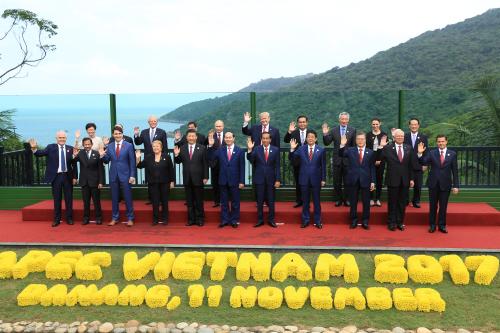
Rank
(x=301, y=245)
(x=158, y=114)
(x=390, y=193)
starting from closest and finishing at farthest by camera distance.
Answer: (x=301, y=245)
(x=390, y=193)
(x=158, y=114)

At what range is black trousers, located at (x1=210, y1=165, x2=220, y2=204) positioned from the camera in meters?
10.7

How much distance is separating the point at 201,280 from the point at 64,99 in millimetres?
7199

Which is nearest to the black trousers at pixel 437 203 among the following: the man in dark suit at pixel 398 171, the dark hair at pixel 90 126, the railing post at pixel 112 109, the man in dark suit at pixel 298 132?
the man in dark suit at pixel 398 171

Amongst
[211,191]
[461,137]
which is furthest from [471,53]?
[211,191]

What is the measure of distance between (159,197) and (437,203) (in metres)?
5.16

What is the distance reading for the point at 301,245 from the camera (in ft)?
28.9

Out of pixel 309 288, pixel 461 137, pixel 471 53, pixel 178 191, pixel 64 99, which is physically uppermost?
pixel 471 53

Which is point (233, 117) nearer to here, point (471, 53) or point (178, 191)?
point (178, 191)

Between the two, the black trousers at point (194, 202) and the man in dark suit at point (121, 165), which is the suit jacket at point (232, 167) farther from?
the man in dark suit at point (121, 165)

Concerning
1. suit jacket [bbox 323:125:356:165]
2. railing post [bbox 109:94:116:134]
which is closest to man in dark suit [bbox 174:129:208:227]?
suit jacket [bbox 323:125:356:165]

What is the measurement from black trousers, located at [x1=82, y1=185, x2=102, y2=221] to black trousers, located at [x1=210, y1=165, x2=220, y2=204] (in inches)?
87.4

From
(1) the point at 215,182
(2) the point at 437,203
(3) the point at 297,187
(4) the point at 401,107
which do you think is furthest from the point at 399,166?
(1) the point at 215,182

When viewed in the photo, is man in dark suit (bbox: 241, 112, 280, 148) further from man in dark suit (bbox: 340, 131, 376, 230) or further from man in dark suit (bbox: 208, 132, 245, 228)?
man in dark suit (bbox: 340, 131, 376, 230)

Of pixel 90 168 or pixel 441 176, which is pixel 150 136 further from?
pixel 441 176
